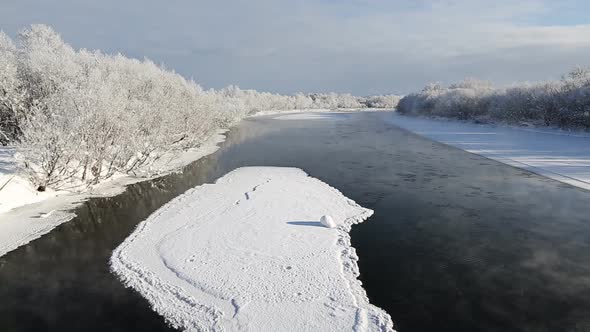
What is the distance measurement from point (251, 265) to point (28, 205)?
483 inches

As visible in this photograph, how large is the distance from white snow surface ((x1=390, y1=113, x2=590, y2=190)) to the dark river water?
7.91ft

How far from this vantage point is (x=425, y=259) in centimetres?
1138

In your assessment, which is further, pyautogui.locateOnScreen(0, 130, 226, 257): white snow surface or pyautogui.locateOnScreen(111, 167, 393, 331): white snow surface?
pyautogui.locateOnScreen(0, 130, 226, 257): white snow surface

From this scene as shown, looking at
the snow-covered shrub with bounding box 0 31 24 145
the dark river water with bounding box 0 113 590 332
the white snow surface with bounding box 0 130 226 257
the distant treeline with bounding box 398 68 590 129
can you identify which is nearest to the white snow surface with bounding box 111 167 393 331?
the dark river water with bounding box 0 113 590 332

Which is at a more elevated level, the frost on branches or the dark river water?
the frost on branches

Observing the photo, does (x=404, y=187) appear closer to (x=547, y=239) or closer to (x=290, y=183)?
(x=290, y=183)

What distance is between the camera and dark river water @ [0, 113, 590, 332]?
339 inches

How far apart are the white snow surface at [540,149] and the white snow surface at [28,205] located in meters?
25.0

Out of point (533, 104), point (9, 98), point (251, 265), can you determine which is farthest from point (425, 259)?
point (533, 104)

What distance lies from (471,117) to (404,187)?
52.4m

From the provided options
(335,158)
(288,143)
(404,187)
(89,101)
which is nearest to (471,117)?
(288,143)

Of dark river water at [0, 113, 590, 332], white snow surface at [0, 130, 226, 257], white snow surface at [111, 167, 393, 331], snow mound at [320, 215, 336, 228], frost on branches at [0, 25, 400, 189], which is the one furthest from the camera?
frost on branches at [0, 25, 400, 189]

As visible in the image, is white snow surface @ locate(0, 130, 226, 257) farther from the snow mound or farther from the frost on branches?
the snow mound

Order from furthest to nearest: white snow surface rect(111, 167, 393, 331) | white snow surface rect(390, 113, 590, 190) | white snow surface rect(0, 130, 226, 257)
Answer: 1. white snow surface rect(390, 113, 590, 190)
2. white snow surface rect(0, 130, 226, 257)
3. white snow surface rect(111, 167, 393, 331)
